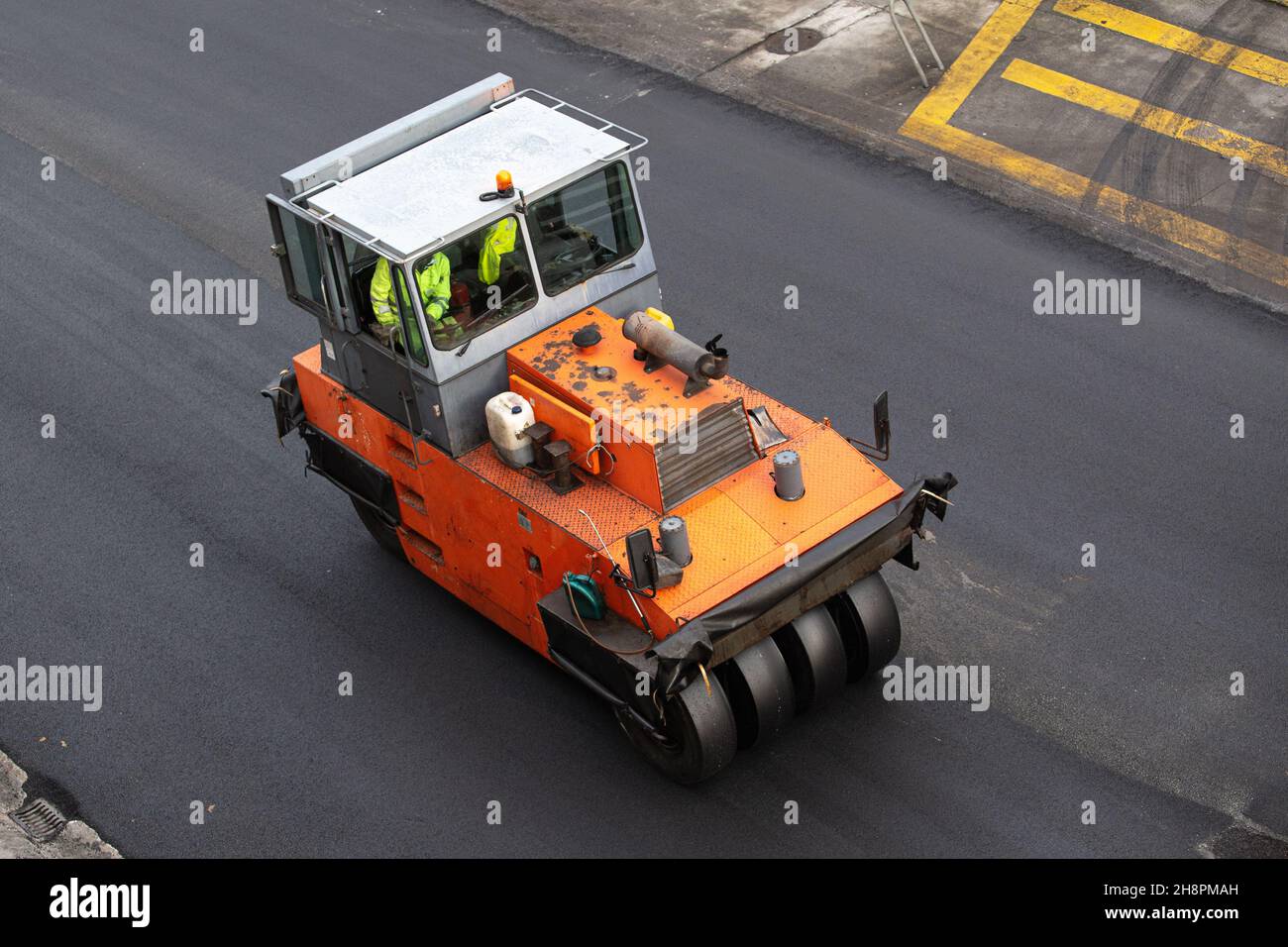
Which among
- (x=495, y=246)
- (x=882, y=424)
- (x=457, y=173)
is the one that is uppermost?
(x=457, y=173)

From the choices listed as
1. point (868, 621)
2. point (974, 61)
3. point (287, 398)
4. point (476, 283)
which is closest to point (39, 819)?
point (287, 398)

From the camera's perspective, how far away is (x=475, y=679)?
11.0 metres

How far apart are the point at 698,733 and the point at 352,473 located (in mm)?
3378

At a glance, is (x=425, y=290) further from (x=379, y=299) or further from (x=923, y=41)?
(x=923, y=41)

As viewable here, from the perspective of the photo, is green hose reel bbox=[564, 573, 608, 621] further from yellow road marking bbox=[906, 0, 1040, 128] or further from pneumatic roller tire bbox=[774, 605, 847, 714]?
yellow road marking bbox=[906, 0, 1040, 128]

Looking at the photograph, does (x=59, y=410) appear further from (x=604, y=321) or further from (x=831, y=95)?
(x=831, y=95)

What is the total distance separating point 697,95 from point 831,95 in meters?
1.36

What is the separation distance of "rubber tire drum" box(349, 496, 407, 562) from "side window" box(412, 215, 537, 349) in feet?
6.42

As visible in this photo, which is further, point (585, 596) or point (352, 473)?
point (352, 473)

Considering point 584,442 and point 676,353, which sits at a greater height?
point 676,353

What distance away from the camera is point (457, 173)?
10.5 meters

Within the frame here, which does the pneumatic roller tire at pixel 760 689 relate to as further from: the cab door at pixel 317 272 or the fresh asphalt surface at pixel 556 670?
the cab door at pixel 317 272

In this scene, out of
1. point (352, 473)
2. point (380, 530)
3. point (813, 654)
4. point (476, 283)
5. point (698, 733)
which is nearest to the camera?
point (698, 733)

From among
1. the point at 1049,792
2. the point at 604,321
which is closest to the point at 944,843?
the point at 1049,792
